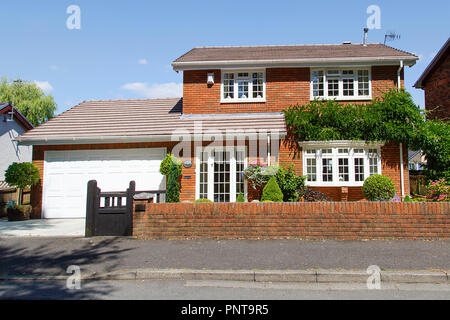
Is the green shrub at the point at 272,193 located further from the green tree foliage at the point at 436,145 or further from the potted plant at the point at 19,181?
the potted plant at the point at 19,181

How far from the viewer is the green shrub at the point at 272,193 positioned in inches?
382

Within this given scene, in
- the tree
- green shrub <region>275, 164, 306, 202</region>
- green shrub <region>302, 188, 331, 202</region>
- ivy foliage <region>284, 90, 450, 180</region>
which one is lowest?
green shrub <region>302, 188, 331, 202</region>

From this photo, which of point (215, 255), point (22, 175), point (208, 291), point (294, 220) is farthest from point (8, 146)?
point (208, 291)

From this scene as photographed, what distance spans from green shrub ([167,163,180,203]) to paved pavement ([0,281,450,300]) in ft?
18.4

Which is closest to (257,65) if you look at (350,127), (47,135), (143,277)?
(350,127)

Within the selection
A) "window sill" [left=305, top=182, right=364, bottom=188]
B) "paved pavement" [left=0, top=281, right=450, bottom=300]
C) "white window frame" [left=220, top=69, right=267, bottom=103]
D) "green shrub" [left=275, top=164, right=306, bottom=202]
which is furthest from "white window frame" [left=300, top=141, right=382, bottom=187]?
"paved pavement" [left=0, top=281, right=450, bottom=300]

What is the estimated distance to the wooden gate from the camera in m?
7.97

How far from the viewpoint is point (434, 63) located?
17000mm

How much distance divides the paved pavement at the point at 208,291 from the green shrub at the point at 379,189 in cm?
548

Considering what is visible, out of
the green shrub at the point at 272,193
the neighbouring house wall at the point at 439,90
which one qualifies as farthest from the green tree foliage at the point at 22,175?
the neighbouring house wall at the point at 439,90

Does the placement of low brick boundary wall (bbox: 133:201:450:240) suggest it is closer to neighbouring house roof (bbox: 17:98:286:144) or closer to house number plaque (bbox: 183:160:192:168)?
house number plaque (bbox: 183:160:192:168)

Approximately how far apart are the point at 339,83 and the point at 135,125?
25.8 feet

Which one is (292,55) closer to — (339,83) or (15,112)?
(339,83)

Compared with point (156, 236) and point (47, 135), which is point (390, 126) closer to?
point (156, 236)
